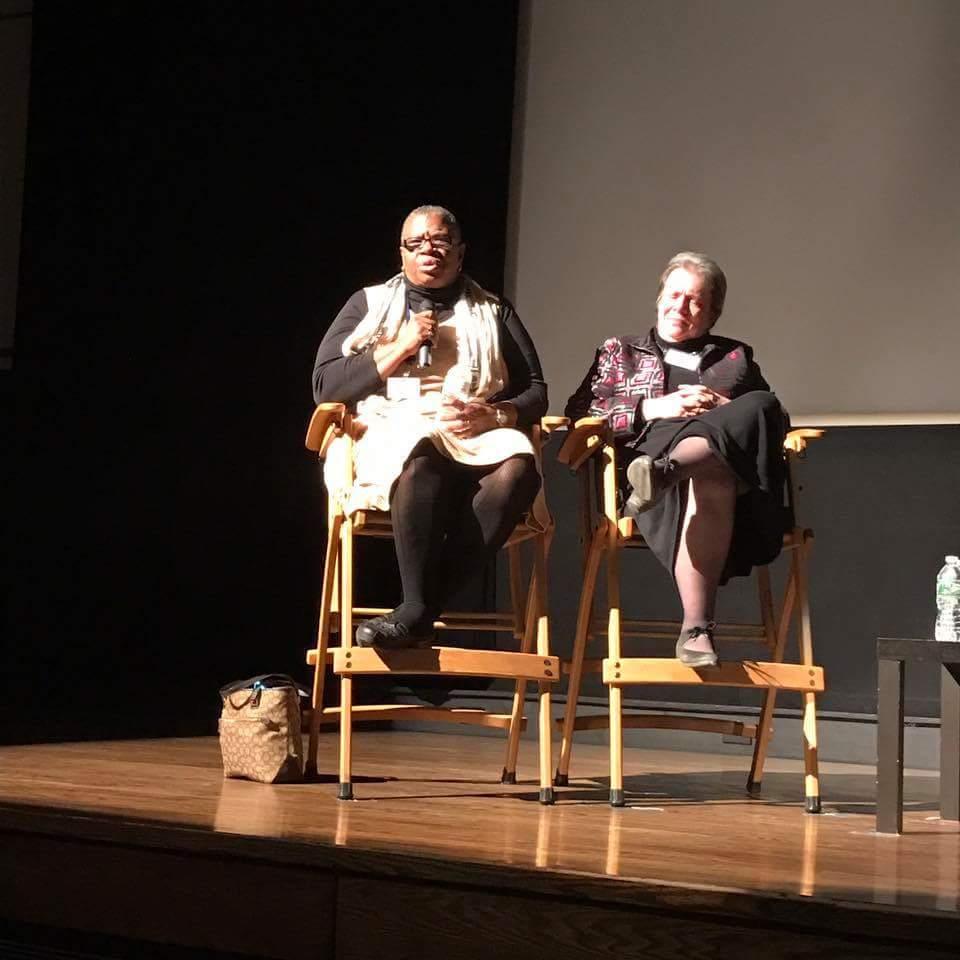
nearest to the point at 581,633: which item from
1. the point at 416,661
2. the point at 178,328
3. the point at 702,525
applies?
the point at 702,525

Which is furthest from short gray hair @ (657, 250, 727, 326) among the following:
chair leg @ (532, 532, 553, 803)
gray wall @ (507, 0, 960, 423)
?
gray wall @ (507, 0, 960, 423)

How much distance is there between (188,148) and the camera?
454 centimetres

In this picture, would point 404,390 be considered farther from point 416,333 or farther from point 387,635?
point 387,635

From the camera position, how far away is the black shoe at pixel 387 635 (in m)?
2.94

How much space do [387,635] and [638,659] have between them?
0.52 meters

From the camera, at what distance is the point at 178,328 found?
14.9 feet

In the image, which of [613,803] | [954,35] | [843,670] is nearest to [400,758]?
[613,803]

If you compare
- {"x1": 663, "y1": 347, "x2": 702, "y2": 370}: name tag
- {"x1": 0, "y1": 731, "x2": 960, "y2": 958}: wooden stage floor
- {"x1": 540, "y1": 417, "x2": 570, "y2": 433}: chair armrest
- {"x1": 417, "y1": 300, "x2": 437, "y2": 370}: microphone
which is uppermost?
{"x1": 663, "y1": 347, "x2": 702, "y2": 370}: name tag

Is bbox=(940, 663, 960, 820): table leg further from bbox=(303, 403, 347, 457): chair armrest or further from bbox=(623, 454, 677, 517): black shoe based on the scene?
bbox=(303, 403, 347, 457): chair armrest

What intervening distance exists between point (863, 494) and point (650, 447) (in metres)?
1.75

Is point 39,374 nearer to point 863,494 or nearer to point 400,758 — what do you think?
point 400,758

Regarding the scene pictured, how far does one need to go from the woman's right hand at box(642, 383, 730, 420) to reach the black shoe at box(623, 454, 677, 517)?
5.9 inches

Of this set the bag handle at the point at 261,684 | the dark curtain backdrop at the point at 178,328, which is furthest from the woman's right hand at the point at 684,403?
the dark curtain backdrop at the point at 178,328

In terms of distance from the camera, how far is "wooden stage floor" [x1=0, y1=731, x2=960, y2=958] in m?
1.90
